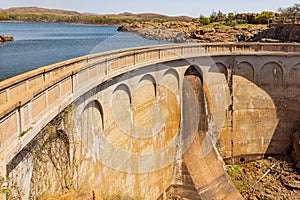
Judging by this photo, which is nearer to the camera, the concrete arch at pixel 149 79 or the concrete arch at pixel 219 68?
the concrete arch at pixel 149 79

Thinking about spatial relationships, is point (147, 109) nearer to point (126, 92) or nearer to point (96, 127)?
point (126, 92)

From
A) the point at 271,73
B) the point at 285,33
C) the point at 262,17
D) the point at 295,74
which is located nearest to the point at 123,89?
the point at 271,73

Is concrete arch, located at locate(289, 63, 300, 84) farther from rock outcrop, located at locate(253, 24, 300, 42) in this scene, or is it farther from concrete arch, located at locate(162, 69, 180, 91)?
concrete arch, located at locate(162, 69, 180, 91)

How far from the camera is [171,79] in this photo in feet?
65.2

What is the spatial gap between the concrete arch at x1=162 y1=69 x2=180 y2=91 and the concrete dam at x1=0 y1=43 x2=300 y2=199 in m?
0.06

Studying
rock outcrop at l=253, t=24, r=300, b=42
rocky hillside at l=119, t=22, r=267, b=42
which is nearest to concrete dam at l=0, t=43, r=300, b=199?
rock outcrop at l=253, t=24, r=300, b=42

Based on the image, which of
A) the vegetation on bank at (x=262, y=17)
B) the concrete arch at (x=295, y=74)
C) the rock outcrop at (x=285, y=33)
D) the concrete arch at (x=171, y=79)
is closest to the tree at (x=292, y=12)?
the vegetation on bank at (x=262, y=17)

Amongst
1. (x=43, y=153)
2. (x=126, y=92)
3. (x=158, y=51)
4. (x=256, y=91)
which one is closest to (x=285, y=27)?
(x=256, y=91)

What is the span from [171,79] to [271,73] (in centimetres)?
839

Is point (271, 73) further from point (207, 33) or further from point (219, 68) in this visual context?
point (207, 33)

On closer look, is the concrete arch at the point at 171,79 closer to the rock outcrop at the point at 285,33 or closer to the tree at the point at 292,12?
the rock outcrop at the point at 285,33

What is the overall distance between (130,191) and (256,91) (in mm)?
12825

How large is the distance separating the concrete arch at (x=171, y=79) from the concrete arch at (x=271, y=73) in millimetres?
7281

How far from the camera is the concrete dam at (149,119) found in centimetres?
736
